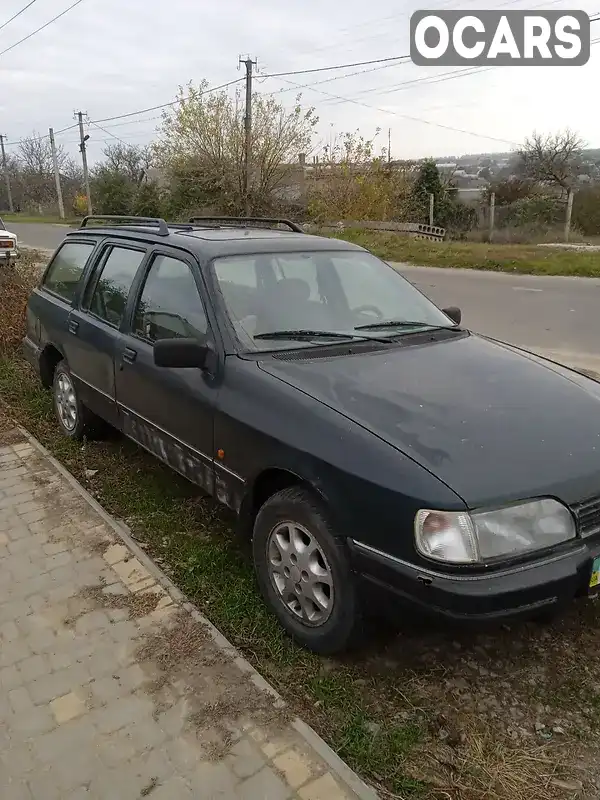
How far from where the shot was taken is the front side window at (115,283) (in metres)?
4.18

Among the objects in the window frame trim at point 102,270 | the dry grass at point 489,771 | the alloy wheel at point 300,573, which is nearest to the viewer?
the dry grass at point 489,771

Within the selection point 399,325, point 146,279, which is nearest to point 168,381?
point 146,279

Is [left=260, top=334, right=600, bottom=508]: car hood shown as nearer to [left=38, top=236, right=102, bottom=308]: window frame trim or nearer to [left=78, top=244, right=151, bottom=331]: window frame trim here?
[left=78, top=244, right=151, bottom=331]: window frame trim

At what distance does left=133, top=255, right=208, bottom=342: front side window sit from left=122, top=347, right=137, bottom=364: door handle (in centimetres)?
11

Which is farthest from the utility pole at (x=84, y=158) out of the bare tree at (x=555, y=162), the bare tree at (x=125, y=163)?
the bare tree at (x=555, y=162)

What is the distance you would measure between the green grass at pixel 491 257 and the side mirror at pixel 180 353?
14603 millimetres

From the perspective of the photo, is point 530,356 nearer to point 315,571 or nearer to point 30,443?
point 315,571

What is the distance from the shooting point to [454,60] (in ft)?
46.6

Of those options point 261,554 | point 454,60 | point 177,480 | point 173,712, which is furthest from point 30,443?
point 454,60

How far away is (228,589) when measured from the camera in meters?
3.25

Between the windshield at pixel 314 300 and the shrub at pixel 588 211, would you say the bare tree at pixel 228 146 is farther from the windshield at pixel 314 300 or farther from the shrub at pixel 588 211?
the windshield at pixel 314 300

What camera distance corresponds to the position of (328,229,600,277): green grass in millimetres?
16344

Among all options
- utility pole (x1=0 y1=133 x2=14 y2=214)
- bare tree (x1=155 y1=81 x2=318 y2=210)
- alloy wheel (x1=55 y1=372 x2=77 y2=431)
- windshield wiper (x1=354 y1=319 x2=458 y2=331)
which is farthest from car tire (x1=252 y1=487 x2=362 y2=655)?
utility pole (x1=0 y1=133 x2=14 y2=214)

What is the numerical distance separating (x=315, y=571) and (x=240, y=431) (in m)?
0.72
